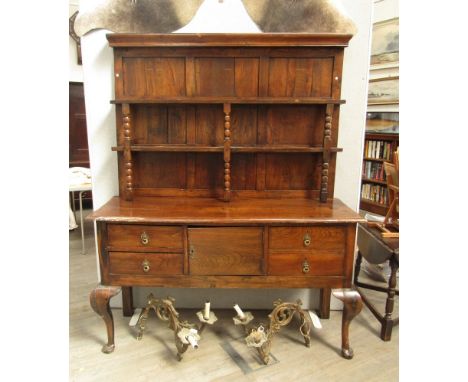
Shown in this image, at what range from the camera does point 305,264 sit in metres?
1.74

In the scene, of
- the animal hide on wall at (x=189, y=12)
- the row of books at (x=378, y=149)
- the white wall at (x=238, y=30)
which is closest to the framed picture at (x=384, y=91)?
the row of books at (x=378, y=149)

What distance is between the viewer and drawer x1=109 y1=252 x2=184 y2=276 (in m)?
1.74

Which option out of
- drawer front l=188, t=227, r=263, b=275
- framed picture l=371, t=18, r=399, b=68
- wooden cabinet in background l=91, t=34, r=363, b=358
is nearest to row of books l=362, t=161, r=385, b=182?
framed picture l=371, t=18, r=399, b=68

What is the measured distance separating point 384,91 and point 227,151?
3315 millimetres

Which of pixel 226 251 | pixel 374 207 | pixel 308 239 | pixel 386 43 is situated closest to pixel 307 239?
pixel 308 239

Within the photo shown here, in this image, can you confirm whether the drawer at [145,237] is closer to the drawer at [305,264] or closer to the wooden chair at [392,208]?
the drawer at [305,264]

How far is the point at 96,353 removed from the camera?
1938 millimetres

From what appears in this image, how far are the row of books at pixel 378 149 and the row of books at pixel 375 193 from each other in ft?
1.38

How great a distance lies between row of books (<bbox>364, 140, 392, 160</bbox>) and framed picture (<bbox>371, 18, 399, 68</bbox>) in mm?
1005

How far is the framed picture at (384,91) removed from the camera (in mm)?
4199

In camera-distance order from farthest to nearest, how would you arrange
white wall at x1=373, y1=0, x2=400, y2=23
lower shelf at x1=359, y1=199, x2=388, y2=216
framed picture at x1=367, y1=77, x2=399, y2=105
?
1. lower shelf at x1=359, y1=199, x2=388, y2=216
2. framed picture at x1=367, y1=77, x2=399, y2=105
3. white wall at x1=373, y1=0, x2=400, y2=23

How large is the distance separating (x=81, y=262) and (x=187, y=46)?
231 centimetres

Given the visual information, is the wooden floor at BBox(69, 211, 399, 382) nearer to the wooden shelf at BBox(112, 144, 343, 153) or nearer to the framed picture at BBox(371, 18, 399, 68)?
the wooden shelf at BBox(112, 144, 343, 153)

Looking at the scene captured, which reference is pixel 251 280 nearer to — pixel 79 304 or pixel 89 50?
pixel 79 304
